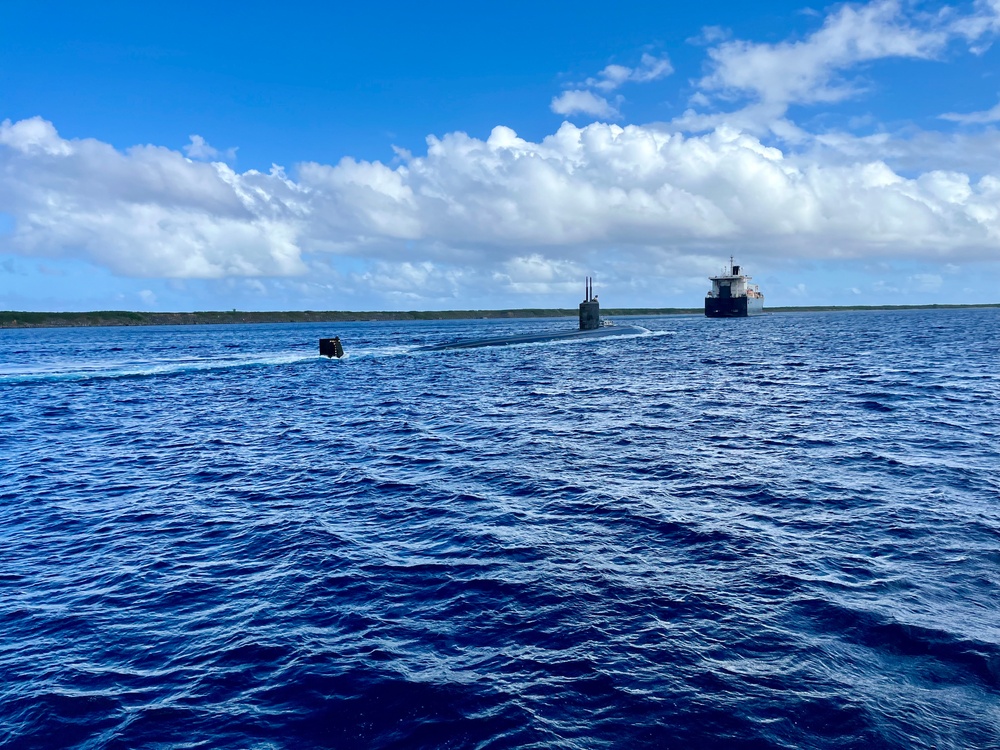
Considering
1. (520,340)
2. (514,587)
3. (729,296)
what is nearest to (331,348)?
(520,340)

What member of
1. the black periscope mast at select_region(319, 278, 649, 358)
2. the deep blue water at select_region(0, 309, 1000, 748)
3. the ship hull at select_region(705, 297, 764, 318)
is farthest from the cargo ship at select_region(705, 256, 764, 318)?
the deep blue water at select_region(0, 309, 1000, 748)

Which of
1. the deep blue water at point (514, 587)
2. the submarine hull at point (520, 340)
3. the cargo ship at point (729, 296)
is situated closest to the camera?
the deep blue water at point (514, 587)

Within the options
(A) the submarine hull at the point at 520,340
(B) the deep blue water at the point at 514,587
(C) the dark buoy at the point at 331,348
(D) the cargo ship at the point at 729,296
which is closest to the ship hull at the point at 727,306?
(D) the cargo ship at the point at 729,296

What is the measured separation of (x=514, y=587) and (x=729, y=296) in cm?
18470

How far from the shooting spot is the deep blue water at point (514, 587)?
7.84 meters

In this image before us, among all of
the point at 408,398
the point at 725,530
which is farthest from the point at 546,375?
the point at 725,530

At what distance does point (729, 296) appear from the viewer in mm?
181250

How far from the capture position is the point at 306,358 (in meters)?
77.8

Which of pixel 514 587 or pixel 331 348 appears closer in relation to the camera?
pixel 514 587

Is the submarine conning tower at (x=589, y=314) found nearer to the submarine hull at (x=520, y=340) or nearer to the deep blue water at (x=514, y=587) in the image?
the submarine hull at (x=520, y=340)

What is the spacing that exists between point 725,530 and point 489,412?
19.7 m

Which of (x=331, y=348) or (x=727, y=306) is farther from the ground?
(x=727, y=306)

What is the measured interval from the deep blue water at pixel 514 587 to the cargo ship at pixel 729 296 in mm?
159687

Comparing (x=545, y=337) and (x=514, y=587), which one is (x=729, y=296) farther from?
(x=514, y=587)
